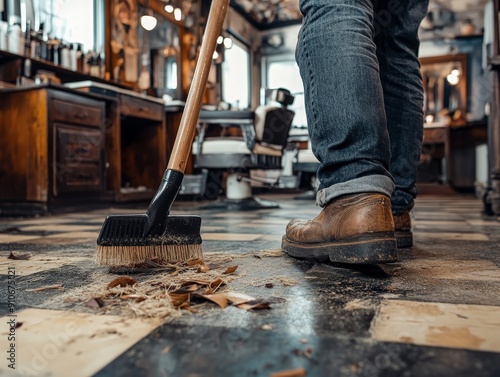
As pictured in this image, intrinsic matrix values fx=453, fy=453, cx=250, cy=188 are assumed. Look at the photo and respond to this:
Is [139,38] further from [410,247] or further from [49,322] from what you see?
[49,322]

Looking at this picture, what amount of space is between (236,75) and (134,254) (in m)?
6.88

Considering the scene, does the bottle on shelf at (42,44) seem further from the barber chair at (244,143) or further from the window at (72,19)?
the barber chair at (244,143)

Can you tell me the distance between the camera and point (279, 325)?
0.59m

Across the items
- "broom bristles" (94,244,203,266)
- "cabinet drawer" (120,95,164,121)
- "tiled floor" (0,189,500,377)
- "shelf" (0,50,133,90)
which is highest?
"shelf" (0,50,133,90)

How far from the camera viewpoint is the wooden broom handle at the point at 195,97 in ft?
Result: 3.53

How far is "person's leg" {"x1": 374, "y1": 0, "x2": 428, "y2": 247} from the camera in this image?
1242 mm

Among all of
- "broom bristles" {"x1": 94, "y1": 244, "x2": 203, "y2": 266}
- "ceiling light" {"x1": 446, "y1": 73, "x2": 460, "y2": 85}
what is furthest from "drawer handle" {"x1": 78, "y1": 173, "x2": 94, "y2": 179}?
"ceiling light" {"x1": 446, "y1": 73, "x2": 460, "y2": 85}

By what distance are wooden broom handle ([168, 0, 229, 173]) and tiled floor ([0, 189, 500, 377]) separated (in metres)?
0.30

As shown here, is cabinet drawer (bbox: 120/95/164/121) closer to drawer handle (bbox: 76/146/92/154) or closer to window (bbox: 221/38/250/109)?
drawer handle (bbox: 76/146/92/154)

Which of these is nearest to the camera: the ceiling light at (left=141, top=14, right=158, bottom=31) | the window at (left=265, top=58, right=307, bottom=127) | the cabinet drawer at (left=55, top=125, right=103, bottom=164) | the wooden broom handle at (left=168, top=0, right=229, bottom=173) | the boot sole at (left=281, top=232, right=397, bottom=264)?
the boot sole at (left=281, top=232, right=397, bottom=264)

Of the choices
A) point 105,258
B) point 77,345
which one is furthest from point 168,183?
point 77,345

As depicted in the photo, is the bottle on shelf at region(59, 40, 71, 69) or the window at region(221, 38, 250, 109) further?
the window at region(221, 38, 250, 109)

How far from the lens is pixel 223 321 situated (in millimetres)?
610

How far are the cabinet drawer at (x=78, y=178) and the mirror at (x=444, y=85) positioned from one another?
17.0 feet
